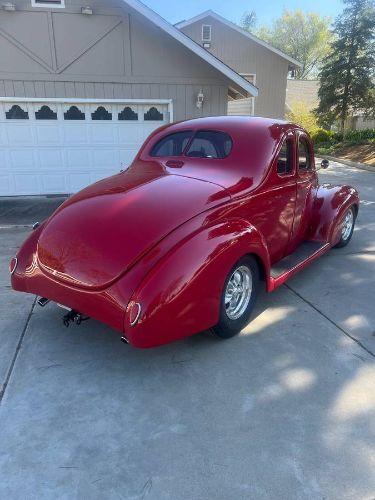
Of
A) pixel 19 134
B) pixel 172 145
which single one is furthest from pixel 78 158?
pixel 172 145

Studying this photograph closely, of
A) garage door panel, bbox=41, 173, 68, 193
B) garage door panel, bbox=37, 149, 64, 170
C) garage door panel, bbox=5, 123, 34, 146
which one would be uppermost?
garage door panel, bbox=5, 123, 34, 146

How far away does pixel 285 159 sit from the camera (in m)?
4.45

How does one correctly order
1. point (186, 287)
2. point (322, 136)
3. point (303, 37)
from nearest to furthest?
point (186, 287)
point (322, 136)
point (303, 37)

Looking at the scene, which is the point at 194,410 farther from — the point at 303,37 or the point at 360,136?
the point at 303,37

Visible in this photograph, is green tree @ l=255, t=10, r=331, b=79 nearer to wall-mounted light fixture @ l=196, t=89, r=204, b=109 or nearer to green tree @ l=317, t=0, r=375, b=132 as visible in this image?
green tree @ l=317, t=0, r=375, b=132

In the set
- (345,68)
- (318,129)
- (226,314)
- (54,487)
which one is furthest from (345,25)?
(54,487)

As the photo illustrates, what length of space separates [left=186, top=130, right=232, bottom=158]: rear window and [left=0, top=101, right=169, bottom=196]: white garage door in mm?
5814

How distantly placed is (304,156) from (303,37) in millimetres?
53163

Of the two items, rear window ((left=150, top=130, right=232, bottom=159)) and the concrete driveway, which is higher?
rear window ((left=150, top=130, right=232, bottom=159))

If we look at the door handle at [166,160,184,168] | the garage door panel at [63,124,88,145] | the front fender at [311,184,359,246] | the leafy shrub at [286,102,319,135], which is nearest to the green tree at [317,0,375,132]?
the leafy shrub at [286,102,319,135]

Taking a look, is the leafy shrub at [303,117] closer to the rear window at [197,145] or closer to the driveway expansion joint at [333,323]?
the rear window at [197,145]

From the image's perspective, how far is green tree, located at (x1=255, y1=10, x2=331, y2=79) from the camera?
48303mm

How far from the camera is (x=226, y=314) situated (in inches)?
135

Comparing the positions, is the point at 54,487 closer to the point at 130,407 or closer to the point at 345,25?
the point at 130,407
